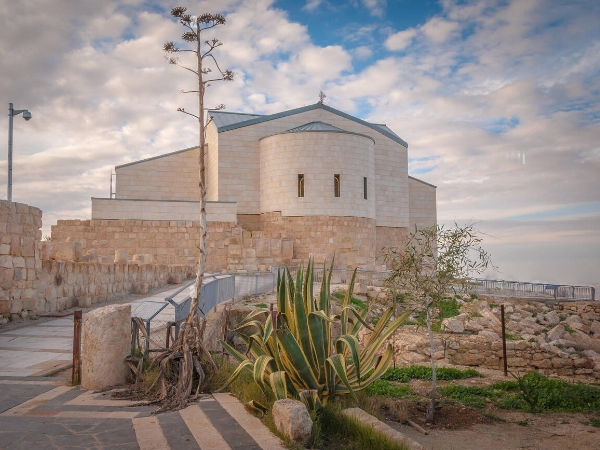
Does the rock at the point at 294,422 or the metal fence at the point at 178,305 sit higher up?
the metal fence at the point at 178,305

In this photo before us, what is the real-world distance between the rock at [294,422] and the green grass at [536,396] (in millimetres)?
3999

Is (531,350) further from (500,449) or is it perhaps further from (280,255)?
(280,255)

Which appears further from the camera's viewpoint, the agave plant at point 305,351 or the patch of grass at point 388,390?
the patch of grass at point 388,390

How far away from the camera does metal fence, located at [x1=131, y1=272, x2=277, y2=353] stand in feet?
23.0

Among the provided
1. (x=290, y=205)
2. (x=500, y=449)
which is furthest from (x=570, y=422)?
(x=290, y=205)

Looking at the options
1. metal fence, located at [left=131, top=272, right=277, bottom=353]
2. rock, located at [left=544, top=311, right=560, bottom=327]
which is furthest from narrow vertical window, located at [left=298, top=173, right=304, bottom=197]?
rock, located at [left=544, top=311, right=560, bottom=327]

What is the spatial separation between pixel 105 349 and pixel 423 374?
5.85 meters

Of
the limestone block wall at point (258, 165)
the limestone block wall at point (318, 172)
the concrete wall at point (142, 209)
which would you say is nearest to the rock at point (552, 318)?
the limestone block wall at point (318, 172)

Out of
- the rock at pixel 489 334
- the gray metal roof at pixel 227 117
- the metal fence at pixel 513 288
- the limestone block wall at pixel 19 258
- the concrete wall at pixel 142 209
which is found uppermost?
the gray metal roof at pixel 227 117

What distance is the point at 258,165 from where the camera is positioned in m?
30.5

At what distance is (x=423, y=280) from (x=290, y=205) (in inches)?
846

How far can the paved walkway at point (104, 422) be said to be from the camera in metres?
4.34

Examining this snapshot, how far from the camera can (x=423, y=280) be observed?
23.8 feet

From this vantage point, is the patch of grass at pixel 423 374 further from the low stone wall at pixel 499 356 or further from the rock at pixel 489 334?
the rock at pixel 489 334
